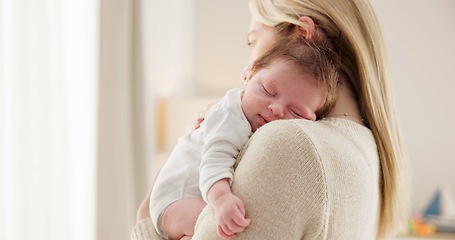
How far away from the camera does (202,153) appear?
1.19 metres

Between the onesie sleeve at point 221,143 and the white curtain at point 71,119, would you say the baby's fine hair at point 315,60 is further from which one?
the white curtain at point 71,119

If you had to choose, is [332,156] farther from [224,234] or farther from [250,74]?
[250,74]

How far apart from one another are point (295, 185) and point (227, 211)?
11 centimetres

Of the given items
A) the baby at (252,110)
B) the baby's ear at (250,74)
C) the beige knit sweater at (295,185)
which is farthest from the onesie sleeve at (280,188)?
the baby's ear at (250,74)

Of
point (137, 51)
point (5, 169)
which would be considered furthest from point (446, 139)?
point (5, 169)

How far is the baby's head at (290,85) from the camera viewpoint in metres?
1.27

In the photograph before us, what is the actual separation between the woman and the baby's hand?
0.01m

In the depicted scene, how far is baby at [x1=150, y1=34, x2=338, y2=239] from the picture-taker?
123 centimetres

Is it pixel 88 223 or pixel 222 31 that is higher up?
pixel 222 31

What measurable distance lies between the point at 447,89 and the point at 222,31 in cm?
144

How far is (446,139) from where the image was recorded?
450cm

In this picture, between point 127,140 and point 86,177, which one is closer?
point 86,177

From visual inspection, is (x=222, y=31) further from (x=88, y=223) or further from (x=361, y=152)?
(x=361, y=152)

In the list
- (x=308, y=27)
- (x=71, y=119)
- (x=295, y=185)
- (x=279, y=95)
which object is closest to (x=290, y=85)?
(x=279, y=95)
